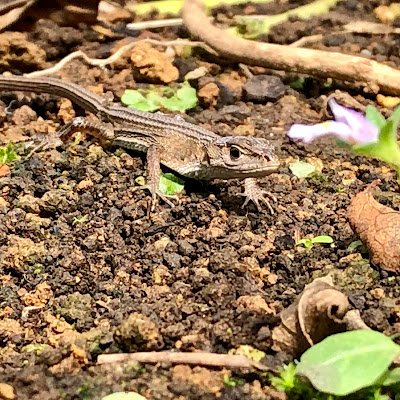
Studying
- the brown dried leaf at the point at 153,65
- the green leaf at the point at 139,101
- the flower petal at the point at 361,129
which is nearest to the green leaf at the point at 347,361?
the flower petal at the point at 361,129

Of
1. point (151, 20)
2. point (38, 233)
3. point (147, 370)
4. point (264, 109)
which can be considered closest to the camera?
point (147, 370)

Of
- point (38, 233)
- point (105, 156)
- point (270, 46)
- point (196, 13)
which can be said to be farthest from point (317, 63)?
point (38, 233)

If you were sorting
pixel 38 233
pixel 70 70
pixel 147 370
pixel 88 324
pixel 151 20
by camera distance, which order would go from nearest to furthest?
pixel 147 370 < pixel 88 324 < pixel 38 233 < pixel 70 70 < pixel 151 20

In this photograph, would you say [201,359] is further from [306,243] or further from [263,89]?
[263,89]

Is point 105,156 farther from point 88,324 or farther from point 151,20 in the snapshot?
point 151,20

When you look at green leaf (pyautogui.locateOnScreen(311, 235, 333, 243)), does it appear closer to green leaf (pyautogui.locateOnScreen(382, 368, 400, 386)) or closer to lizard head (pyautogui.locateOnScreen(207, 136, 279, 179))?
lizard head (pyautogui.locateOnScreen(207, 136, 279, 179))

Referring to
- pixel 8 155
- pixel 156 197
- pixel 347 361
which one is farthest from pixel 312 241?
pixel 8 155

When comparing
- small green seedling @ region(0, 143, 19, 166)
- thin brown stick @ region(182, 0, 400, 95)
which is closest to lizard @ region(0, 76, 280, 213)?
small green seedling @ region(0, 143, 19, 166)
